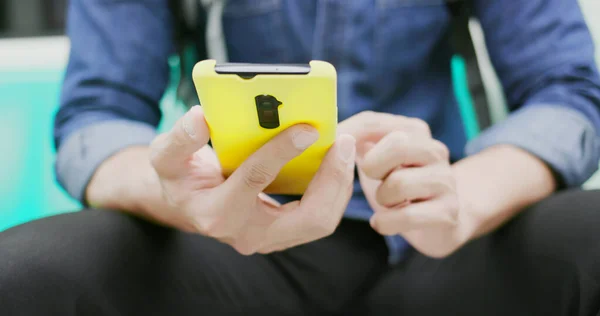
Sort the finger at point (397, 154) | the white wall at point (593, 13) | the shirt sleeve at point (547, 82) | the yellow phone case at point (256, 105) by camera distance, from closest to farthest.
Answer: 1. the yellow phone case at point (256, 105)
2. the finger at point (397, 154)
3. the shirt sleeve at point (547, 82)
4. the white wall at point (593, 13)

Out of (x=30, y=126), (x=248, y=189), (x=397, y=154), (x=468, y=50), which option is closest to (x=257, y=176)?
(x=248, y=189)

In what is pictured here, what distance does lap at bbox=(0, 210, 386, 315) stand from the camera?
1.17ft

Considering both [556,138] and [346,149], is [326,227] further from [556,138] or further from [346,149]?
[556,138]

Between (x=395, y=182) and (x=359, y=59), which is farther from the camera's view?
(x=359, y=59)

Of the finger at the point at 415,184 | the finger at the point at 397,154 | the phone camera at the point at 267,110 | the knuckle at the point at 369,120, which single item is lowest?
the finger at the point at 415,184

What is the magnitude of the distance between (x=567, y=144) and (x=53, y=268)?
46 cm

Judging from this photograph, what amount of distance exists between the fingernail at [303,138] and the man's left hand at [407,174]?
0.09 metres

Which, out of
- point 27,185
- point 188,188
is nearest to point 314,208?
point 188,188

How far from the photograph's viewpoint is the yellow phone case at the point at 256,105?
0.99ft

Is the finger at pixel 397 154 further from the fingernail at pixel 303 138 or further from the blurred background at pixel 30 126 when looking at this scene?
the blurred background at pixel 30 126

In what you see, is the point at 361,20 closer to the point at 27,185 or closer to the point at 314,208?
the point at 314,208

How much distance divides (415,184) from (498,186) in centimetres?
11

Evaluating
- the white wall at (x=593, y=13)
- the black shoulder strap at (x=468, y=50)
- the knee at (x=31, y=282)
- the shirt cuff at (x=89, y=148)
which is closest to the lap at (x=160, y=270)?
the knee at (x=31, y=282)

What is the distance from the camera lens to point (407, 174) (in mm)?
413
